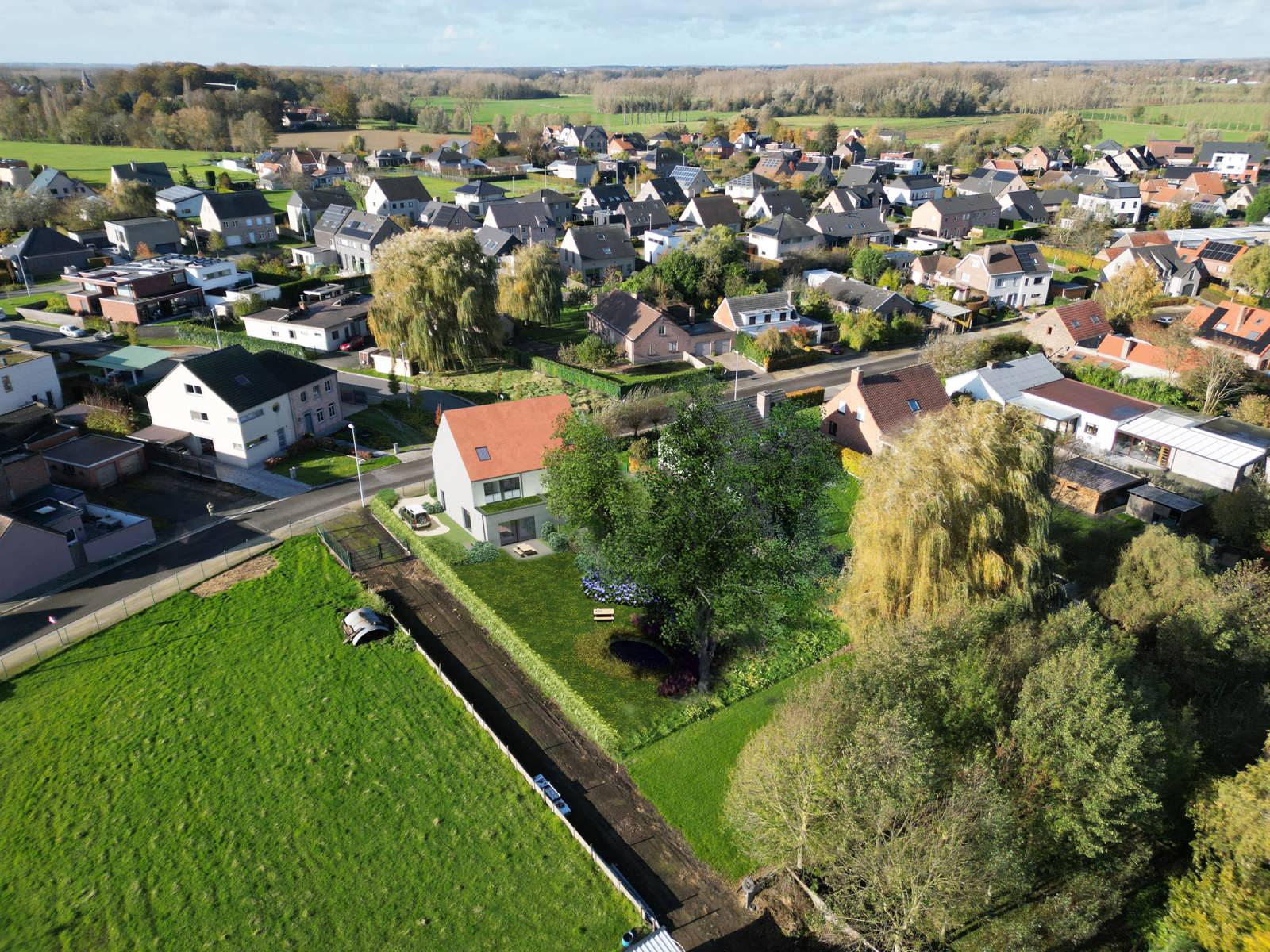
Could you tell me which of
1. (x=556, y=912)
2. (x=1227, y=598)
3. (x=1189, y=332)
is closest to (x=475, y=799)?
(x=556, y=912)

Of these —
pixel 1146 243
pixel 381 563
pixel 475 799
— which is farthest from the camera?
pixel 1146 243

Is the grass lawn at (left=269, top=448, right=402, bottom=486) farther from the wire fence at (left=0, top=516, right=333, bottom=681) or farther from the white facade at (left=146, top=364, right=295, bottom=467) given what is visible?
the wire fence at (left=0, top=516, right=333, bottom=681)

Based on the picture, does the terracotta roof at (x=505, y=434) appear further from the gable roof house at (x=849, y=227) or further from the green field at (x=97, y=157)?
the green field at (x=97, y=157)

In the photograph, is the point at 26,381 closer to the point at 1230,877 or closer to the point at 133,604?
the point at 133,604

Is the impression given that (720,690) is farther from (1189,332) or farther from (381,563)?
(1189,332)

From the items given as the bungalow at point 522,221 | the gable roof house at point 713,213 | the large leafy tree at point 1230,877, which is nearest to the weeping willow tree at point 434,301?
the bungalow at point 522,221
